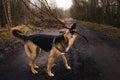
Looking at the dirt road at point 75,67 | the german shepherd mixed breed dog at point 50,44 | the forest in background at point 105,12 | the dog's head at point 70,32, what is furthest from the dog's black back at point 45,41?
the forest in background at point 105,12

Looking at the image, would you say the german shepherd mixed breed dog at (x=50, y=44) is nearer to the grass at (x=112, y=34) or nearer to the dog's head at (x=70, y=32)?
the dog's head at (x=70, y=32)

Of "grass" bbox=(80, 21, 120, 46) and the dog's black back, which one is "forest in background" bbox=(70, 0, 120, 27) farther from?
the dog's black back

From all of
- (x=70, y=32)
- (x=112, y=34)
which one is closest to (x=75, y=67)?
(x=70, y=32)

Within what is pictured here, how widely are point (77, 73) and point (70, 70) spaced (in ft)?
1.06

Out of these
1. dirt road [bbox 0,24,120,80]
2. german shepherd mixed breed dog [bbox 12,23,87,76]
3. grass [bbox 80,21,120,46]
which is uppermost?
german shepherd mixed breed dog [bbox 12,23,87,76]

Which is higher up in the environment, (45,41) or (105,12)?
(45,41)

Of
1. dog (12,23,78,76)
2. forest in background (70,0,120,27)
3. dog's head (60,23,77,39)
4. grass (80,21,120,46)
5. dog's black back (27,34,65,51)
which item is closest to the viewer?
dog's head (60,23,77,39)

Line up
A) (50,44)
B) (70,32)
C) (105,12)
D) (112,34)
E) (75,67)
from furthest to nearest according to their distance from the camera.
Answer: (105,12) < (112,34) < (75,67) < (50,44) < (70,32)

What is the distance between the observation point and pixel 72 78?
7.14 metres

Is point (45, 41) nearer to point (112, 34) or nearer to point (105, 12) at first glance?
point (112, 34)

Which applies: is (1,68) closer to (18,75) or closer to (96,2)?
(18,75)

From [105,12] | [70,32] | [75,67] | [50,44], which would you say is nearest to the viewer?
[70,32]

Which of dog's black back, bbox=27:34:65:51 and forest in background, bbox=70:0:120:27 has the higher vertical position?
dog's black back, bbox=27:34:65:51

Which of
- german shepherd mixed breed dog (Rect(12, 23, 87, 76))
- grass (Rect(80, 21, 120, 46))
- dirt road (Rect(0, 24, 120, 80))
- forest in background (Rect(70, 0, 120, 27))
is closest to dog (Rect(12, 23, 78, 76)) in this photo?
german shepherd mixed breed dog (Rect(12, 23, 87, 76))
